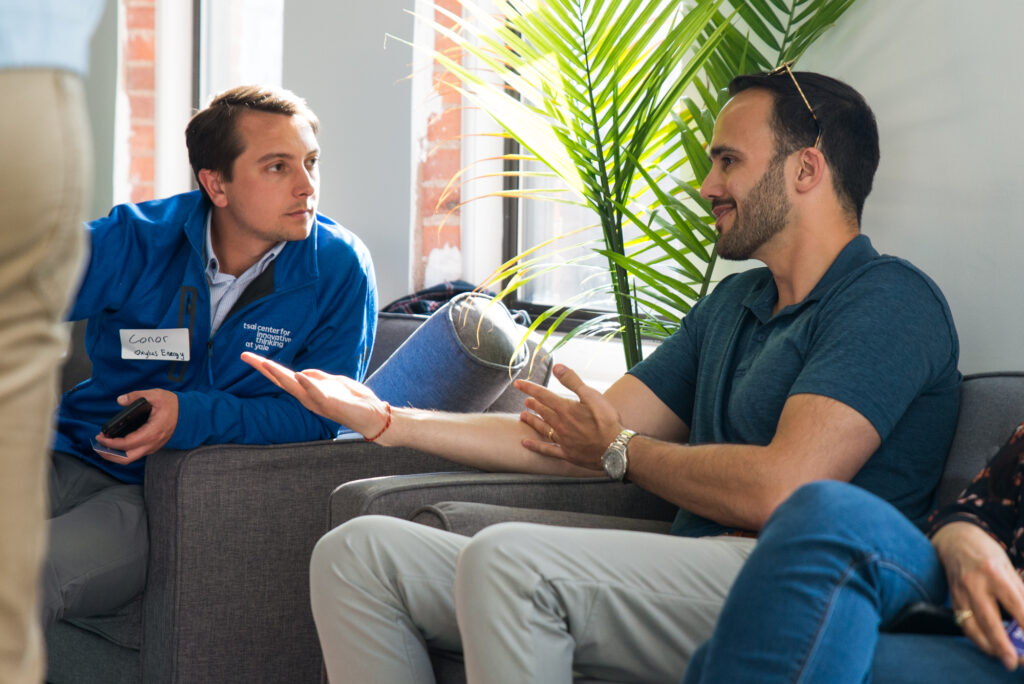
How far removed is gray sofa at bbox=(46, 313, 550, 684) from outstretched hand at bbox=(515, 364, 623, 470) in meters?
0.33

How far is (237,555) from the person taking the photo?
1920mm

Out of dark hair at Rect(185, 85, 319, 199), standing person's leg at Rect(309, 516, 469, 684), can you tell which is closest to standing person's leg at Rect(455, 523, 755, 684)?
standing person's leg at Rect(309, 516, 469, 684)

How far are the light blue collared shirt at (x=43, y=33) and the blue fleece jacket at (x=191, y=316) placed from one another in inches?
60.4

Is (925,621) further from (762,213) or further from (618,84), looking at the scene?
(618,84)

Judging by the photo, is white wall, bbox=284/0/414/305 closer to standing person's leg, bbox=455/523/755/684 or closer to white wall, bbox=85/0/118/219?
white wall, bbox=85/0/118/219

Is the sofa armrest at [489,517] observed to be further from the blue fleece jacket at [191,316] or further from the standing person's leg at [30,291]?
the standing person's leg at [30,291]

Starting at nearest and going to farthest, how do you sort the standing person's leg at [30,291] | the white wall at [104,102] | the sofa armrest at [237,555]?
the standing person's leg at [30,291]
the sofa armrest at [237,555]
the white wall at [104,102]

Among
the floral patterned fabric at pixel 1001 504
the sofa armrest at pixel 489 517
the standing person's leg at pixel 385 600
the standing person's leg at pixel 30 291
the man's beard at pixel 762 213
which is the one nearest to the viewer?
the standing person's leg at pixel 30 291

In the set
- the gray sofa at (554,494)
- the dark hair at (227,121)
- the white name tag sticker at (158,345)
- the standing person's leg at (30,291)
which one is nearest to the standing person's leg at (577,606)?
the gray sofa at (554,494)

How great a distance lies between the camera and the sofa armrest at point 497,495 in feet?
5.54

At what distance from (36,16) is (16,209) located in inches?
4.7

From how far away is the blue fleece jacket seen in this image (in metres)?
2.20

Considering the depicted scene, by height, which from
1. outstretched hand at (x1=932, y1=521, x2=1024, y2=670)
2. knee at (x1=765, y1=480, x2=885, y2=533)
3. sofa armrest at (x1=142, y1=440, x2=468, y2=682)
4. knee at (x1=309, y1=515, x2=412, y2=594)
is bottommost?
sofa armrest at (x1=142, y1=440, x2=468, y2=682)

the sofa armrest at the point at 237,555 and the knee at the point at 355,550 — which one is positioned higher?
the knee at the point at 355,550
